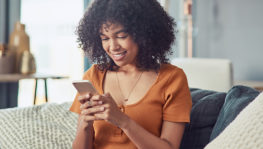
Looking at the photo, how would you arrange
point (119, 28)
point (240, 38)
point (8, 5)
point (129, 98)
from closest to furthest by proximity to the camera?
point (119, 28)
point (129, 98)
point (8, 5)
point (240, 38)

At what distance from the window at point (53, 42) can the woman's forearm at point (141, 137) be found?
89.5 inches

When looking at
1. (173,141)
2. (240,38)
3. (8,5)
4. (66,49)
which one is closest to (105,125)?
(173,141)

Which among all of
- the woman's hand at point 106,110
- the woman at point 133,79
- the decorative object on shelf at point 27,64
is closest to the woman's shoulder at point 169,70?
the woman at point 133,79

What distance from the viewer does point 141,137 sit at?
108 cm

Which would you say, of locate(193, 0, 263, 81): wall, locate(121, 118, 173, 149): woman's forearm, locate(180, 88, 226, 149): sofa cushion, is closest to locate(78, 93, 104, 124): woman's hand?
locate(121, 118, 173, 149): woman's forearm

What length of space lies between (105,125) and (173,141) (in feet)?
0.78

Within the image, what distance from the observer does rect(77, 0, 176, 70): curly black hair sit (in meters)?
1.13

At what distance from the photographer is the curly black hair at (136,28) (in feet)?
3.71

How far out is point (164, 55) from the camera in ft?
4.19

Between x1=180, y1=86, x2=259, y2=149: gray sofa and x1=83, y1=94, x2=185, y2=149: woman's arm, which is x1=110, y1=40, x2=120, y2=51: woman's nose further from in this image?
x1=180, y1=86, x2=259, y2=149: gray sofa

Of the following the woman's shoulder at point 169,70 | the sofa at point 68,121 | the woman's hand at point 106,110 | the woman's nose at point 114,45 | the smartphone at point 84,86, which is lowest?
the sofa at point 68,121

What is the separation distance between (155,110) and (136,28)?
282 millimetres

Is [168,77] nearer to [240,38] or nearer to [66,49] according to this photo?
[66,49]

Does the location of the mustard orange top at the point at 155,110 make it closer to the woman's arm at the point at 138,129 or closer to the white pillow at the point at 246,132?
the woman's arm at the point at 138,129
